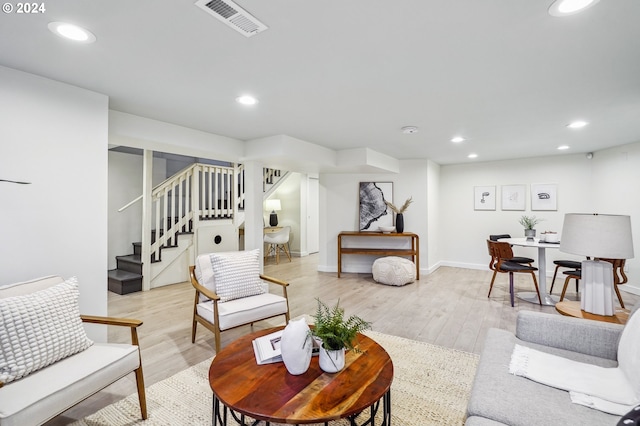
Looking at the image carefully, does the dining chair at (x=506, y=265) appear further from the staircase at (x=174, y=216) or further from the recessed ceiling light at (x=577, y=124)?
the staircase at (x=174, y=216)

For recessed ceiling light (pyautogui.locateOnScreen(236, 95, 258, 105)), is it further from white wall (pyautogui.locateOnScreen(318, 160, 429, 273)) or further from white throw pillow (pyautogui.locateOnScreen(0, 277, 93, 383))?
white wall (pyautogui.locateOnScreen(318, 160, 429, 273))

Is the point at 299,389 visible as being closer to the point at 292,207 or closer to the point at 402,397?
the point at 402,397

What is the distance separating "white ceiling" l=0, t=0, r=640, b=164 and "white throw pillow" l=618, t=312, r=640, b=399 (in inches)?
61.4

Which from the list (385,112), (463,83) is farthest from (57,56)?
(463,83)

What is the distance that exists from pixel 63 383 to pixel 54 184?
4.88 ft

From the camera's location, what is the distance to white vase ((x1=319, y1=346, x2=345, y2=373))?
5.16 feet

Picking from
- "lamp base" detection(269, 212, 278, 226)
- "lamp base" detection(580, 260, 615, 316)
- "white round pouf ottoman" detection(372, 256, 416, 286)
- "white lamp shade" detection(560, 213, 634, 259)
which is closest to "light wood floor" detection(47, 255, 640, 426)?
"white round pouf ottoman" detection(372, 256, 416, 286)

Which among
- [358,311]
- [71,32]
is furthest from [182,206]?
[71,32]

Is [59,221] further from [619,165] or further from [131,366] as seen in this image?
[619,165]

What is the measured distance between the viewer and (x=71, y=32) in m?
1.69

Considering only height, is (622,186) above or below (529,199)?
above

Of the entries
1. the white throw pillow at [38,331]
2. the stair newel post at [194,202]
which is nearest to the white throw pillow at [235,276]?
the white throw pillow at [38,331]

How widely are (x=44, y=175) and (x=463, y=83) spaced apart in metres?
3.21

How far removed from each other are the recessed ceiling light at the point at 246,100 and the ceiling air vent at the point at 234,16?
3.22 ft
